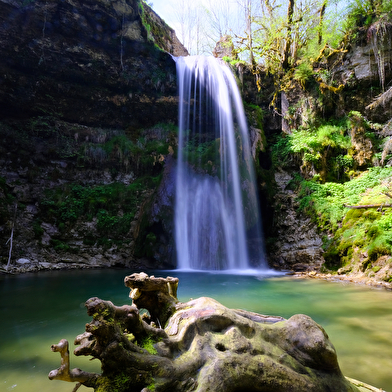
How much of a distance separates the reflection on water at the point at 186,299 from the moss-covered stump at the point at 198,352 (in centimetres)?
101

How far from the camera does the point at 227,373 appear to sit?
5.59ft

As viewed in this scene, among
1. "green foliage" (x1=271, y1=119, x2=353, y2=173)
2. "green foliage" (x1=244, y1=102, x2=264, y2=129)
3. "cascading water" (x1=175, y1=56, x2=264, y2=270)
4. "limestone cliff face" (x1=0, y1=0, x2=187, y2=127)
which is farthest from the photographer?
"green foliage" (x1=244, y1=102, x2=264, y2=129)

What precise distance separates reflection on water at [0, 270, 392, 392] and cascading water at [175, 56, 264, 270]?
15.0 feet

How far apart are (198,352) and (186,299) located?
412 cm

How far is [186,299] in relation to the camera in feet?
18.9

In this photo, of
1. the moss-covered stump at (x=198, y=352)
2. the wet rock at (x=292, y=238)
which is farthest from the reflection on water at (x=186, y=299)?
the wet rock at (x=292, y=238)

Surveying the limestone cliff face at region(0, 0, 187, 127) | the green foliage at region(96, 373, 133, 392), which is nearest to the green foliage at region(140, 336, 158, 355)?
the green foliage at region(96, 373, 133, 392)

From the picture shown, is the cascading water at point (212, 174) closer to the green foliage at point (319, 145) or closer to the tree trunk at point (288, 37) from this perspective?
the green foliage at point (319, 145)

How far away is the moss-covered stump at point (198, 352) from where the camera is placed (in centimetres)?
153

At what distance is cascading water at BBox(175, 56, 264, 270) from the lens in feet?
42.8

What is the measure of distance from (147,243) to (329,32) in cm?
1490

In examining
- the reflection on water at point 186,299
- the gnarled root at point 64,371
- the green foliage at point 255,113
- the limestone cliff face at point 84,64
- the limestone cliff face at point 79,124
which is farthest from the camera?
the green foliage at point 255,113

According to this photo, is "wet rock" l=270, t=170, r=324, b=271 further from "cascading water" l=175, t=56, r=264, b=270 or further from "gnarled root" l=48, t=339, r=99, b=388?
"gnarled root" l=48, t=339, r=99, b=388

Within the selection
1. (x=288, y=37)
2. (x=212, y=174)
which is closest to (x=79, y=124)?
(x=212, y=174)
